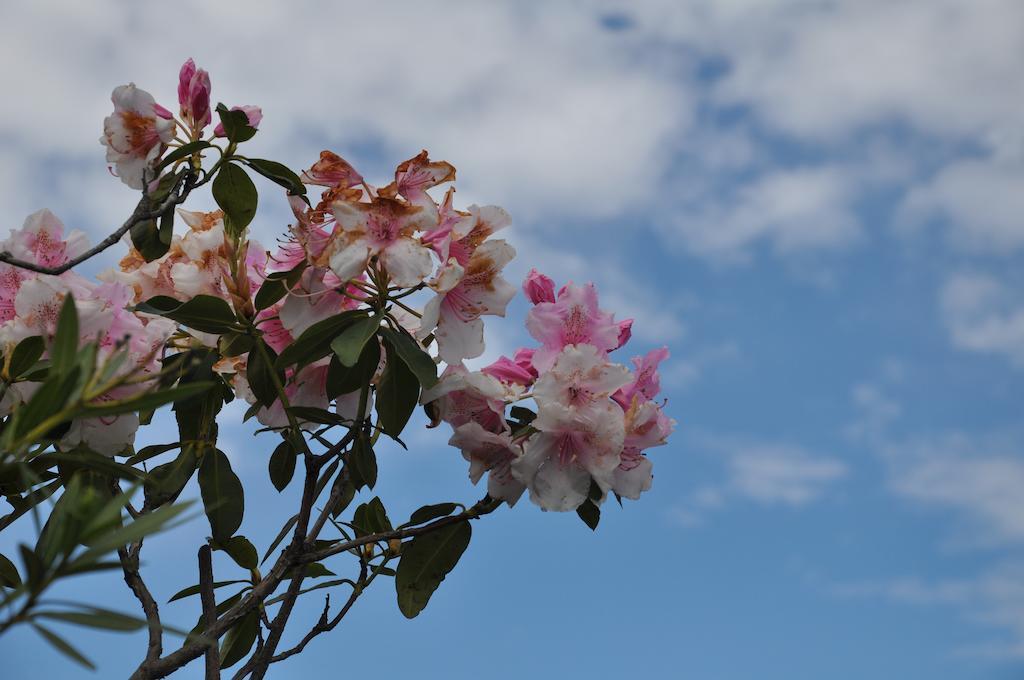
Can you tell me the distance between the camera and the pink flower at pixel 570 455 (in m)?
1.71

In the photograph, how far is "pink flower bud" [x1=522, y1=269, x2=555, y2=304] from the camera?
1872mm

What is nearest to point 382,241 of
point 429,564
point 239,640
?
point 429,564

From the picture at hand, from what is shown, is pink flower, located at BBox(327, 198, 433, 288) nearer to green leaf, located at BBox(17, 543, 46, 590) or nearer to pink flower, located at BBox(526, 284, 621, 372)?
pink flower, located at BBox(526, 284, 621, 372)

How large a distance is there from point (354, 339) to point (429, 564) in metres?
0.56

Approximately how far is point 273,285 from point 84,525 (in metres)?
0.90

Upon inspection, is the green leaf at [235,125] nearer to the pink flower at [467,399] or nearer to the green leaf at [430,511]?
the pink flower at [467,399]

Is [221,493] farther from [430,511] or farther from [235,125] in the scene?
[235,125]

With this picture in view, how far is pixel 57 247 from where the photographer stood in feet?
6.35

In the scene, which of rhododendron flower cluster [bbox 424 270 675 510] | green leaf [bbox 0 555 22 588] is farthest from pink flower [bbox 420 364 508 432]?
green leaf [bbox 0 555 22 588]

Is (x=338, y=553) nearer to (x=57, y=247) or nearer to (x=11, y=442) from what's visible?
(x=57, y=247)

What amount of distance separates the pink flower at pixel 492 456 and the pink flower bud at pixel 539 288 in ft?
0.83

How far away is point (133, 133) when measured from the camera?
6.32ft

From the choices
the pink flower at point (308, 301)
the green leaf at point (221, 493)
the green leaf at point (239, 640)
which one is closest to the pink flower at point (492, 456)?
the pink flower at point (308, 301)

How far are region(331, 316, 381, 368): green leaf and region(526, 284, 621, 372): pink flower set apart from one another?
0.28 metres
